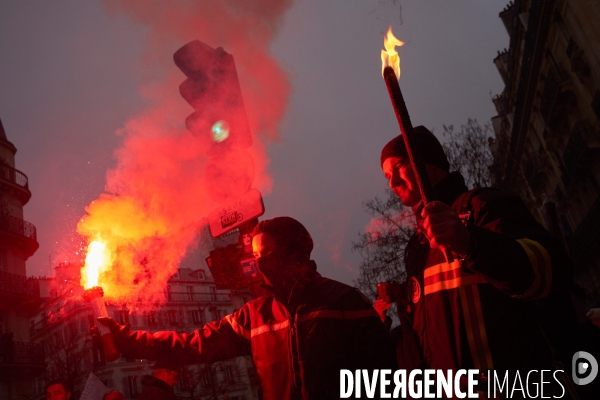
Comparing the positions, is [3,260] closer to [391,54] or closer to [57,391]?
[57,391]

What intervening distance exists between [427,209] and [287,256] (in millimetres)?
1914

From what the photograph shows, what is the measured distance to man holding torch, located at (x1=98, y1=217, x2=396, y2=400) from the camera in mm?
2955

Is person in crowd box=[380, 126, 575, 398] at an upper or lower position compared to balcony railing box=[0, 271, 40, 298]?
lower

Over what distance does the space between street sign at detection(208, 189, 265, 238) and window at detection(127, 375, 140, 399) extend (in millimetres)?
34339

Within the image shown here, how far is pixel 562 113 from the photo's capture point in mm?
25641

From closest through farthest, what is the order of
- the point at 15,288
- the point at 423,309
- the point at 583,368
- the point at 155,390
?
the point at 583,368 < the point at 423,309 < the point at 155,390 < the point at 15,288

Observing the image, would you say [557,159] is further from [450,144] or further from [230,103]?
[230,103]

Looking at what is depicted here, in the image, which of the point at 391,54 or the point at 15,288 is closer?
the point at 391,54

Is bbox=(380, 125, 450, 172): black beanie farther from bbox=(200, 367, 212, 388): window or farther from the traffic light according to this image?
bbox=(200, 367, 212, 388): window

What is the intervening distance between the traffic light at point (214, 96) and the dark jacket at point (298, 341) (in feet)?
6.05

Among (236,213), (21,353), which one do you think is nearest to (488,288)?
(236,213)

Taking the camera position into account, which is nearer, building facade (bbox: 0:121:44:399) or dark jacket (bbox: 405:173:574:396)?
dark jacket (bbox: 405:173:574:396)

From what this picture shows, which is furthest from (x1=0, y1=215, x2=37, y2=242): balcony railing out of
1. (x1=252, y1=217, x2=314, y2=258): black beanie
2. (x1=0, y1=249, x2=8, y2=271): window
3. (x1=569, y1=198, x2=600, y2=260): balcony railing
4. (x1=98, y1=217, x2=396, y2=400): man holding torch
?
(x1=569, y1=198, x2=600, y2=260): balcony railing

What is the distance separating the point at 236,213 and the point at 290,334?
1826 millimetres
